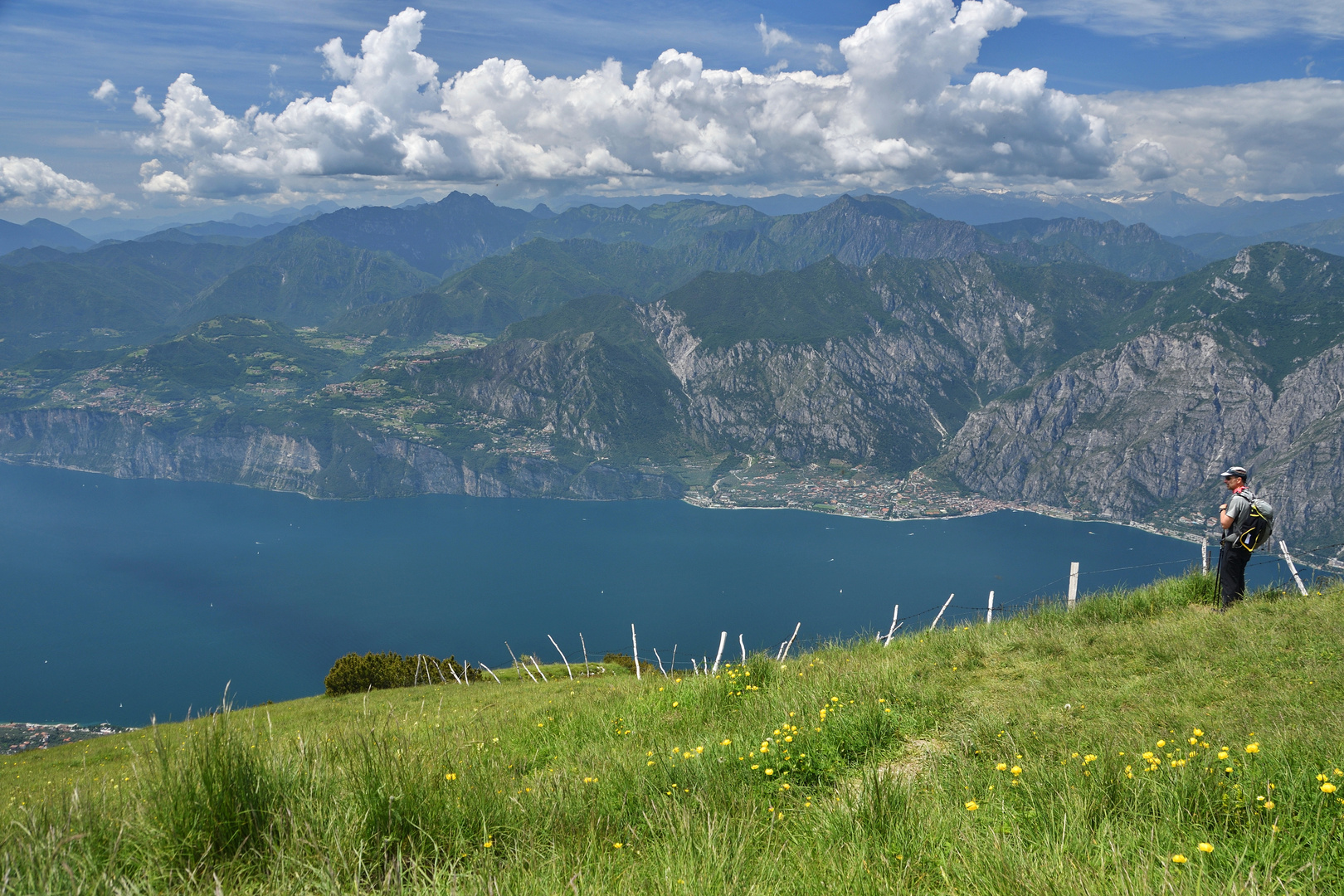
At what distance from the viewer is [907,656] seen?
437 inches

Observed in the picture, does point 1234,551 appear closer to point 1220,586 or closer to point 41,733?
point 1220,586

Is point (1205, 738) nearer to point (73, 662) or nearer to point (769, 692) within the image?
point (769, 692)

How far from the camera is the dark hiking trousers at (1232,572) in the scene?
1146 cm

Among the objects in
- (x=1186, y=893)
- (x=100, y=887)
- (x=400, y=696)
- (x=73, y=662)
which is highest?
(x=1186, y=893)

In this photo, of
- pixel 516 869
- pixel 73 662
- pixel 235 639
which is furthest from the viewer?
pixel 235 639

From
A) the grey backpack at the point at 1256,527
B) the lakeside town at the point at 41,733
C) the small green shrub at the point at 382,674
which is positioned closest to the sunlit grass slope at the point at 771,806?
the grey backpack at the point at 1256,527

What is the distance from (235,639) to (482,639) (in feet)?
209

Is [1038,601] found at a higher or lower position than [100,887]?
lower

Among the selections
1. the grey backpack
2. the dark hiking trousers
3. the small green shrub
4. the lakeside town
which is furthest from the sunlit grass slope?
the lakeside town

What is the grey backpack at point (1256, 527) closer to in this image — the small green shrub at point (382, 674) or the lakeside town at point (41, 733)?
the small green shrub at point (382, 674)

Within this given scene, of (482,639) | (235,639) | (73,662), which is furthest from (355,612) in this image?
(73,662)

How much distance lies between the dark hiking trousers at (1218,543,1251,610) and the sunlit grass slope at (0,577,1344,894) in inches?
163

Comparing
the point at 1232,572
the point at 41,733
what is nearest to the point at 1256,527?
the point at 1232,572

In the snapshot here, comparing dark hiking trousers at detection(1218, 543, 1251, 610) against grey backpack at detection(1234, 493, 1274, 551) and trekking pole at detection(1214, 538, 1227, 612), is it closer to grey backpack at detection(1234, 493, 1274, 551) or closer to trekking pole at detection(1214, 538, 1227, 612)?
trekking pole at detection(1214, 538, 1227, 612)
